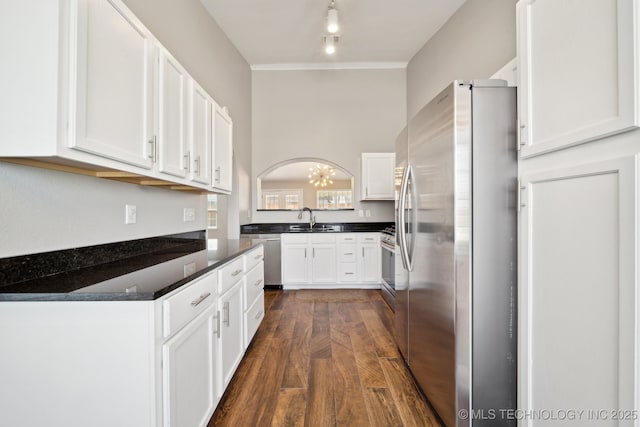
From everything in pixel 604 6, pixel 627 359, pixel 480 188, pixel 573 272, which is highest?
pixel 604 6

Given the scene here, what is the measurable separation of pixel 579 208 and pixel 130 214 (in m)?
2.21

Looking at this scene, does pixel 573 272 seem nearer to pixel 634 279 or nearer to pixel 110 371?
pixel 634 279

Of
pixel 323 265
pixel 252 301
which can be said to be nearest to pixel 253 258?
pixel 252 301

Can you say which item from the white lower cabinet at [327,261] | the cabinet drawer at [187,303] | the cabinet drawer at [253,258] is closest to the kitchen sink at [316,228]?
the white lower cabinet at [327,261]

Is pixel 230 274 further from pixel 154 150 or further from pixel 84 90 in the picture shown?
pixel 84 90

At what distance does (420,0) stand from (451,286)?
10.9 feet

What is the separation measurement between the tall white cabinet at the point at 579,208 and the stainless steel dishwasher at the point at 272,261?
370cm

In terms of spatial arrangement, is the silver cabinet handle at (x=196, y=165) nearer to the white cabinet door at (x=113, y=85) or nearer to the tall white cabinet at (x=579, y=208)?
the white cabinet door at (x=113, y=85)

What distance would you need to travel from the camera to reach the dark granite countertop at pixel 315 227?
4754mm

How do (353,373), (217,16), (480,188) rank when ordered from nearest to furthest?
(480,188) → (353,373) → (217,16)

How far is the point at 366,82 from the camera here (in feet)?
16.4

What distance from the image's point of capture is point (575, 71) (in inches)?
38.6

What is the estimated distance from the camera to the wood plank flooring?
171 centimetres

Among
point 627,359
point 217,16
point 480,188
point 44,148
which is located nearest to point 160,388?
point 44,148
